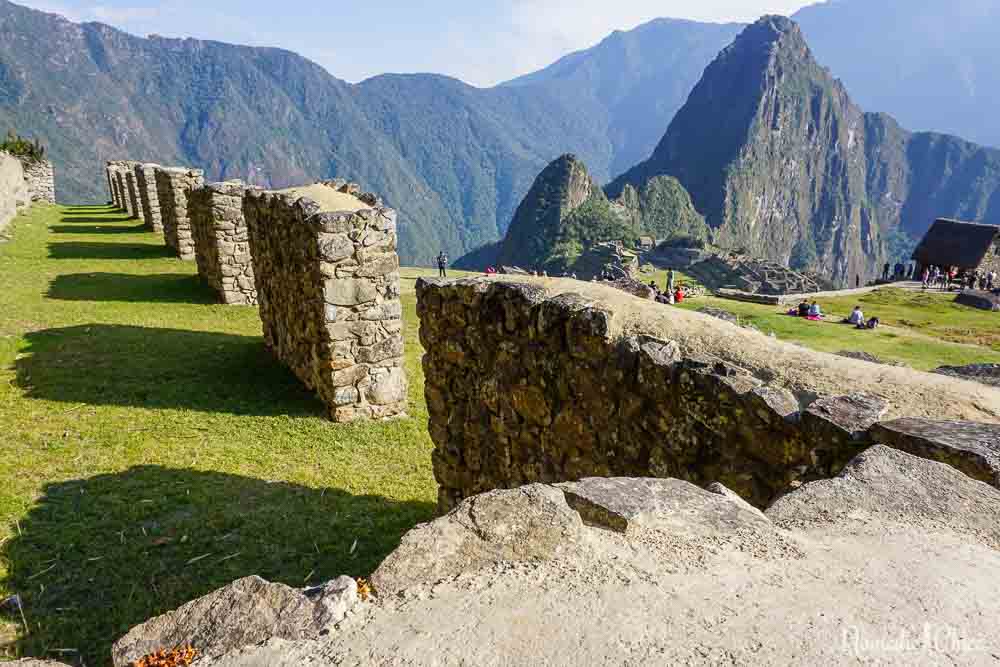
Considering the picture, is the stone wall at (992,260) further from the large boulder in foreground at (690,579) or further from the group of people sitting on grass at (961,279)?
the large boulder in foreground at (690,579)

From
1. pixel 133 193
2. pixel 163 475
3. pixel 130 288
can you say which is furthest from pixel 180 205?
pixel 163 475

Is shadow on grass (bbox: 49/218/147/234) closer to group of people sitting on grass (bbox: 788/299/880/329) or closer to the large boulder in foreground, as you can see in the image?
group of people sitting on grass (bbox: 788/299/880/329)

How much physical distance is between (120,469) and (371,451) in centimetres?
283

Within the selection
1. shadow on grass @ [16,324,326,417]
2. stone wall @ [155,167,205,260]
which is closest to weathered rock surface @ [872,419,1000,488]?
shadow on grass @ [16,324,326,417]

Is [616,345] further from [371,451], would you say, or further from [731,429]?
[371,451]

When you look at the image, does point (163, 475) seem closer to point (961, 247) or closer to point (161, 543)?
point (161, 543)

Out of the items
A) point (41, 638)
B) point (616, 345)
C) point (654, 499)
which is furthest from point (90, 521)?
point (654, 499)

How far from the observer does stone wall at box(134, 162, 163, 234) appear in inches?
1052

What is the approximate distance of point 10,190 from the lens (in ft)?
96.1

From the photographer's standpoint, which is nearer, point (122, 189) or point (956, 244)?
point (122, 189)

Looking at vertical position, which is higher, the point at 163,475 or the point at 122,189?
the point at 122,189

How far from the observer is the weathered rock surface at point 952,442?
3.01 metres

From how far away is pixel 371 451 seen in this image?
8234 mm

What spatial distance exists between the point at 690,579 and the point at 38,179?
176 feet
